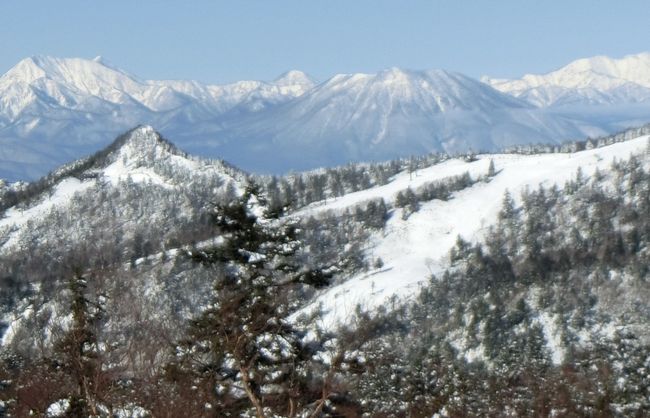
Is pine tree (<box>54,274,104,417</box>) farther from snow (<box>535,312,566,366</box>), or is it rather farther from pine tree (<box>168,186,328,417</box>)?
snow (<box>535,312,566,366</box>)

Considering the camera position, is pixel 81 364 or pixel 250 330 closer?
pixel 250 330

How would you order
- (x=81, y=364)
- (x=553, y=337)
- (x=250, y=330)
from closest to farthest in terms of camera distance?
(x=250, y=330) → (x=81, y=364) → (x=553, y=337)

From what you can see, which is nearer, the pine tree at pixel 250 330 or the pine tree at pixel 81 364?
the pine tree at pixel 250 330

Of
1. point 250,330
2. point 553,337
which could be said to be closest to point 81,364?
point 250,330

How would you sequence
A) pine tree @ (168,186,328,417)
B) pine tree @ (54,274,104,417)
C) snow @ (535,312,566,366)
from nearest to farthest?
1. pine tree @ (168,186,328,417)
2. pine tree @ (54,274,104,417)
3. snow @ (535,312,566,366)

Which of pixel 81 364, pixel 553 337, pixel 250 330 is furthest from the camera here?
pixel 553 337

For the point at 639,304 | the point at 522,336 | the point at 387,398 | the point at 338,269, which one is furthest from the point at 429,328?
the point at 338,269

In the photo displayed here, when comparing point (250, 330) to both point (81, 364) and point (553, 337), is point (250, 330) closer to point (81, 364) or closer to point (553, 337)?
point (81, 364)

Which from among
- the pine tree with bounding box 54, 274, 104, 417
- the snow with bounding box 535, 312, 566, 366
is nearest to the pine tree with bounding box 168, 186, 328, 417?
the pine tree with bounding box 54, 274, 104, 417

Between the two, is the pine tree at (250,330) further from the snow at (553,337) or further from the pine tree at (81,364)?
the snow at (553,337)

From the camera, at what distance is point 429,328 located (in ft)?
651

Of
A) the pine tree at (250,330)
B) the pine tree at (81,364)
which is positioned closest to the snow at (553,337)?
the pine tree at (250,330)

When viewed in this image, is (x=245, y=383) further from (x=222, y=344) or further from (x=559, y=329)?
(x=559, y=329)

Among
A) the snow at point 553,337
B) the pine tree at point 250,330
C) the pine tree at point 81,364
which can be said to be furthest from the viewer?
the snow at point 553,337
